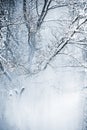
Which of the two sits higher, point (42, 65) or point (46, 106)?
point (42, 65)

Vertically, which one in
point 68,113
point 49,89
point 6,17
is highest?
point 6,17

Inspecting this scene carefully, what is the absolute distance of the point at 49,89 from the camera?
45.6 feet

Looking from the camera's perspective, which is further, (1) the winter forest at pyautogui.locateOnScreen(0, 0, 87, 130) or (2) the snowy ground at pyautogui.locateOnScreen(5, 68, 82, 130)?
(2) the snowy ground at pyautogui.locateOnScreen(5, 68, 82, 130)

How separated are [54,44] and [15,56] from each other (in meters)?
1.93

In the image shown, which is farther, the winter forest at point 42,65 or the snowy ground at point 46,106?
the snowy ground at point 46,106

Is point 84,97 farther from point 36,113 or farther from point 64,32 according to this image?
point 64,32

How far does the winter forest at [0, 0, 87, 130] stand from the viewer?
10586 mm

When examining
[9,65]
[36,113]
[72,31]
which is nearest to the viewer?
[72,31]

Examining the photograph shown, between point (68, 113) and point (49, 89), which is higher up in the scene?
point (49, 89)

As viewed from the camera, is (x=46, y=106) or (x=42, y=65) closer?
(x=42, y=65)

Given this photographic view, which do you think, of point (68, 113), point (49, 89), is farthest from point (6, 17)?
point (68, 113)

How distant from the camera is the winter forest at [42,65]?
10586 millimetres

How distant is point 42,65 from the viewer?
1115 cm

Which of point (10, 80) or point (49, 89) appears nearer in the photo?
point (10, 80)
